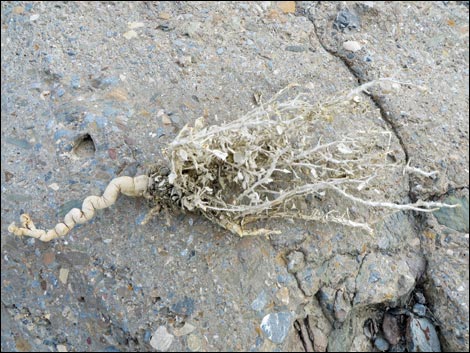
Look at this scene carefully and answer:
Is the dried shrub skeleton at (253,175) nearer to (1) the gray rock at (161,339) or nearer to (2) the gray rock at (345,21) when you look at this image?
(1) the gray rock at (161,339)

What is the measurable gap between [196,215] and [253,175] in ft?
0.84

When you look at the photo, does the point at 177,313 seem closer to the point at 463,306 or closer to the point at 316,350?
the point at 316,350

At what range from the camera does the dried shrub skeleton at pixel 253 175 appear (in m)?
1.72

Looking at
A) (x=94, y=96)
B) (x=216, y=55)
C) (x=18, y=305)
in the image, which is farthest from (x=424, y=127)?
(x=18, y=305)

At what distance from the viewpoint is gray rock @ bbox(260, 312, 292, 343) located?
181 centimetres

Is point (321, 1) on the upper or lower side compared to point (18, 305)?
upper

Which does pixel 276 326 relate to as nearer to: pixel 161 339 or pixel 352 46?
pixel 161 339

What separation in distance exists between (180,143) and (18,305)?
0.81m

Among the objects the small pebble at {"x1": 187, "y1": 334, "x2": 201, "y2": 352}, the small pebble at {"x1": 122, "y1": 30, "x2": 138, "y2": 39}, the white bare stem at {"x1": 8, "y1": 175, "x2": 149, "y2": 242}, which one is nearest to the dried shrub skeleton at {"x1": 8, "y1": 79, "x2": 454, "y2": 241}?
the white bare stem at {"x1": 8, "y1": 175, "x2": 149, "y2": 242}

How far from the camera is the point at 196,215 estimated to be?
75.4 inches

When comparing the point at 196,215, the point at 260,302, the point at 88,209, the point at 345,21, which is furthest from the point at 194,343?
the point at 345,21

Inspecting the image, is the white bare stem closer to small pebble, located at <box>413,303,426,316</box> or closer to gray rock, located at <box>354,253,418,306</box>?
gray rock, located at <box>354,253,418,306</box>

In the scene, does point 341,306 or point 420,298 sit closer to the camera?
point 341,306

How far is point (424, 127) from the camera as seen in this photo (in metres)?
2.18
